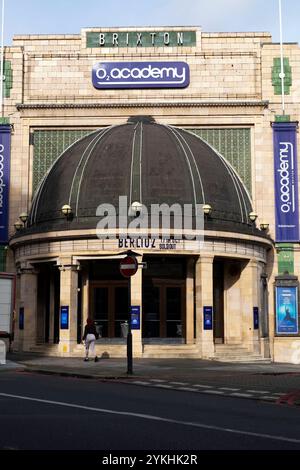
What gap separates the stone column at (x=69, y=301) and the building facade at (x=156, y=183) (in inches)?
2.9

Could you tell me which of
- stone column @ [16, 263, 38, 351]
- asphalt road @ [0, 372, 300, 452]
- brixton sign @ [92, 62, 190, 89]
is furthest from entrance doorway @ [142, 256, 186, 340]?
asphalt road @ [0, 372, 300, 452]

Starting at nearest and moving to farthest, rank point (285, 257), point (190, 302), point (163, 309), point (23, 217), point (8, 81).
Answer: point (190, 302)
point (163, 309)
point (23, 217)
point (285, 257)
point (8, 81)

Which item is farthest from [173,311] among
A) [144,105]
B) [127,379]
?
[144,105]

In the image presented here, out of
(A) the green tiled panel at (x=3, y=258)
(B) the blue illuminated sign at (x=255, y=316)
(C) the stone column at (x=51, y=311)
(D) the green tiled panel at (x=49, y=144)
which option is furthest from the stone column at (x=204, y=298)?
(D) the green tiled panel at (x=49, y=144)

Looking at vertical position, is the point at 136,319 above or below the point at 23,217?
below

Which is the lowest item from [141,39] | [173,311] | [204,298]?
[173,311]

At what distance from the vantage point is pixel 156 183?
35469 millimetres

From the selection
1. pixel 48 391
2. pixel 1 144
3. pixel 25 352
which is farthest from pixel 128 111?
pixel 48 391

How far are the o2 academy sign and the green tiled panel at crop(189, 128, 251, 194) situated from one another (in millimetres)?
6006

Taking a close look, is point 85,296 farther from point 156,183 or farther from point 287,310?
point 287,310

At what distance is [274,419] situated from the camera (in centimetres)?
1321

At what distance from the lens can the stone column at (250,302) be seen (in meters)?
35.6

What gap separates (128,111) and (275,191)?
10730 millimetres

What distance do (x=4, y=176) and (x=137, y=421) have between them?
32.1 meters
